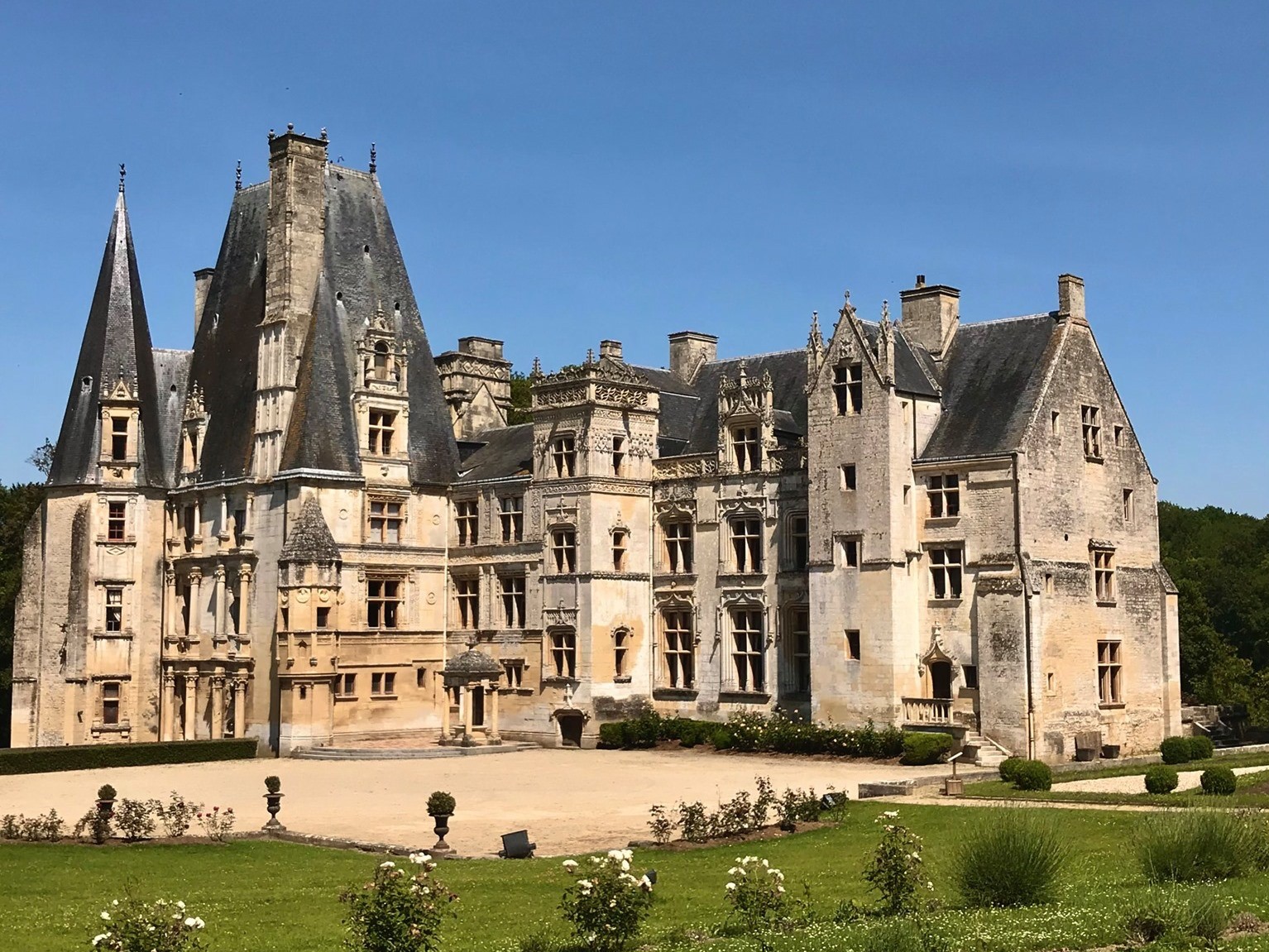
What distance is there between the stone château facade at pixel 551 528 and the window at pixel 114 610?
130 mm

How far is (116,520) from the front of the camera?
5038 centimetres

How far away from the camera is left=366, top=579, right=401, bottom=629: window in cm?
4781

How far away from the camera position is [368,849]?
23516 mm

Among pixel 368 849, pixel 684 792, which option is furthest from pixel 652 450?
pixel 368 849

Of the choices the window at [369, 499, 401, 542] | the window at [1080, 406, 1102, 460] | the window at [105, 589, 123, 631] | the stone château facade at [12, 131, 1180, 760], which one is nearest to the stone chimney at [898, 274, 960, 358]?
the stone château facade at [12, 131, 1180, 760]

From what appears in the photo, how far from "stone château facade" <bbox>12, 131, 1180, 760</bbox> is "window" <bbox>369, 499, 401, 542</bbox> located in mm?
80

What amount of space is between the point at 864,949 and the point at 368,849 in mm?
12343

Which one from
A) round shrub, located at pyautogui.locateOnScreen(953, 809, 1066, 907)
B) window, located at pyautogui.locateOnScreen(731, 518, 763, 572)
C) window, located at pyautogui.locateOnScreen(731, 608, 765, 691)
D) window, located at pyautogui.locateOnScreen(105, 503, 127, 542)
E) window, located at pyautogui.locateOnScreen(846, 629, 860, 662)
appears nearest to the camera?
round shrub, located at pyautogui.locateOnScreen(953, 809, 1066, 907)

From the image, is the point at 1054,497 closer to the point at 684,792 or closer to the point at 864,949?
the point at 684,792

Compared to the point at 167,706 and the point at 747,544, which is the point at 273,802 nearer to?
the point at 747,544

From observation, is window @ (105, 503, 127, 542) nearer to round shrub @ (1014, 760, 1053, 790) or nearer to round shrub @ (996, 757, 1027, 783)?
round shrub @ (996, 757, 1027, 783)

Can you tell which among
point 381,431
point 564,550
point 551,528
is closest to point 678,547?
point 564,550

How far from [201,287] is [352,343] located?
9.65 m

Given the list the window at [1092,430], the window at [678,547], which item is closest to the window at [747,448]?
the window at [678,547]
